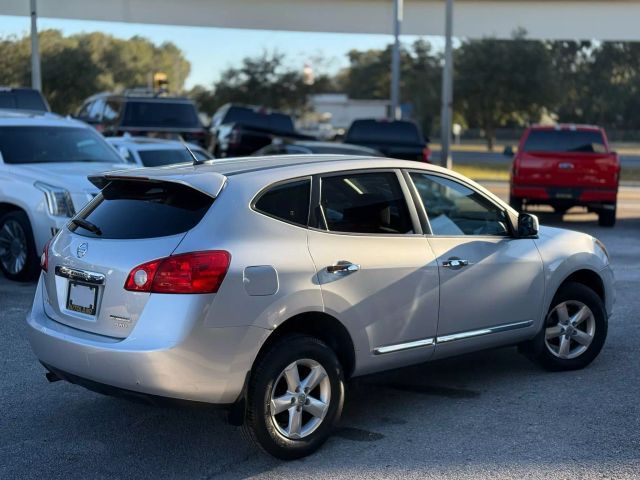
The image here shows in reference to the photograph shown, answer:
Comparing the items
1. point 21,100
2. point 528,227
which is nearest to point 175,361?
point 528,227

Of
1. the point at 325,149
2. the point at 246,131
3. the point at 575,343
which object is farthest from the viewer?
the point at 246,131

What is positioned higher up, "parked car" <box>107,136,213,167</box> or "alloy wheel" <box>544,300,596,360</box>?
"parked car" <box>107,136,213,167</box>

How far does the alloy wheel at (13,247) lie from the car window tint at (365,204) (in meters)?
5.80

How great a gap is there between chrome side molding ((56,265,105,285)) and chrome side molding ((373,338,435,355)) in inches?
65.6

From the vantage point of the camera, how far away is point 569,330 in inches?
262

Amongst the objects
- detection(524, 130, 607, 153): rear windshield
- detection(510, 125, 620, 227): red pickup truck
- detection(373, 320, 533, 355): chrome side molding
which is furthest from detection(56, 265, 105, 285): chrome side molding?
detection(524, 130, 607, 153): rear windshield

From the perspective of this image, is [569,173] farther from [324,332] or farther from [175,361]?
[175,361]

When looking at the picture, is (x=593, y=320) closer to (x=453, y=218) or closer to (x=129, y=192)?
(x=453, y=218)

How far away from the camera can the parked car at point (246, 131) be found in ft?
73.7

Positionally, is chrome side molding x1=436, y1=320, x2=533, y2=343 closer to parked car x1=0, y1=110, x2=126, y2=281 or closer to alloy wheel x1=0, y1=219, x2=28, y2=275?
parked car x1=0, y1=110, x2=126, y2=281

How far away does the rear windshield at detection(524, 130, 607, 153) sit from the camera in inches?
669

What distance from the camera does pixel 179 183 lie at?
491 cm

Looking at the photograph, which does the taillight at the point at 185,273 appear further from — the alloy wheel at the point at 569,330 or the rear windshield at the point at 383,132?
the rear windshield at the point at 383,132

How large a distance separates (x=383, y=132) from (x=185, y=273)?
1616 centimetres
